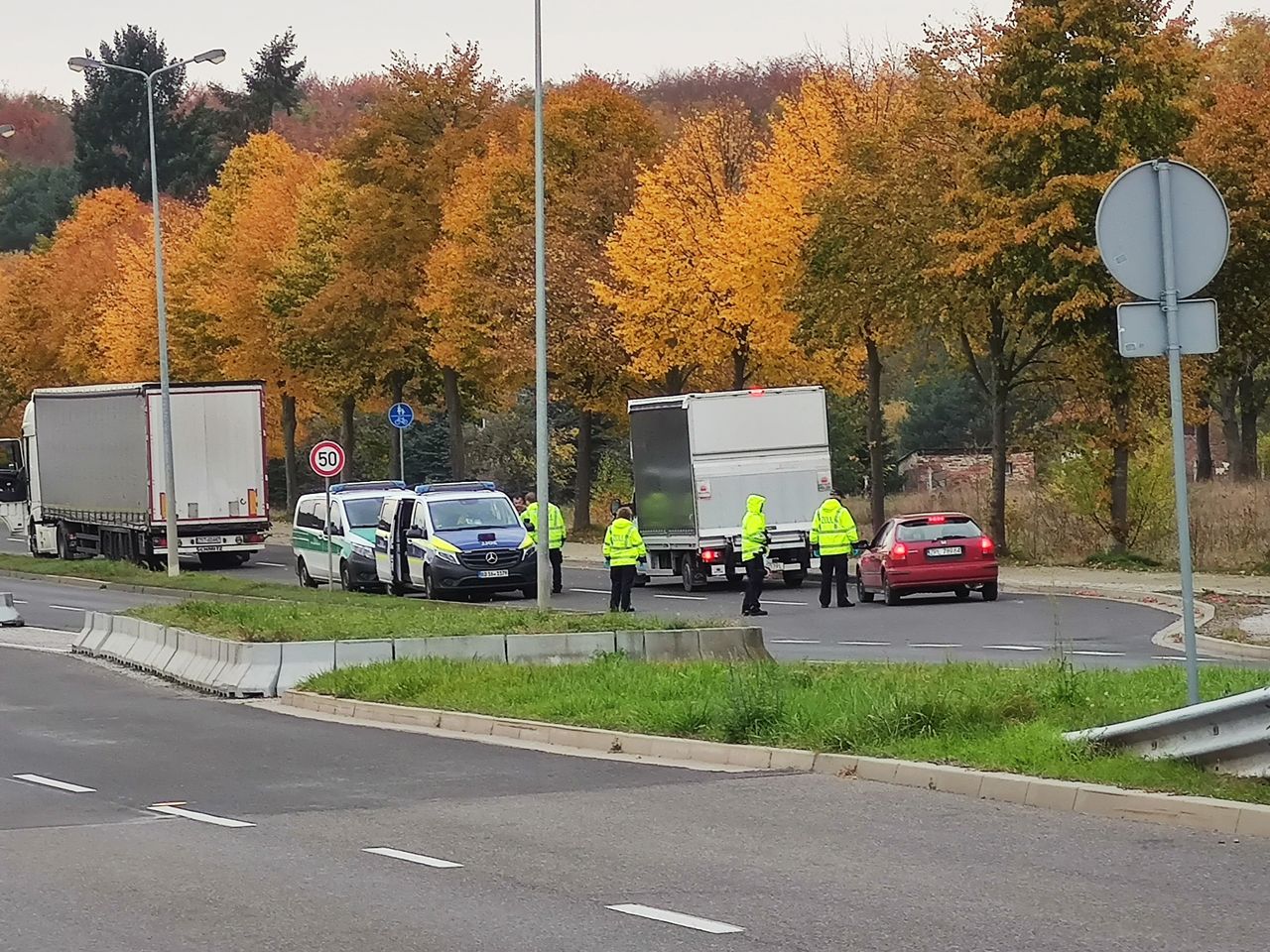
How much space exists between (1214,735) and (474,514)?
26.0m

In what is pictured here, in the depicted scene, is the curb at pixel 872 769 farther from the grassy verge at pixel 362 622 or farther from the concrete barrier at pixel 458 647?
the grassy verge at pixel 362 622

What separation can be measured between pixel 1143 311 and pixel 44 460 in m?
46.3

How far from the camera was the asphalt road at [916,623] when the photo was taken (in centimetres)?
2188

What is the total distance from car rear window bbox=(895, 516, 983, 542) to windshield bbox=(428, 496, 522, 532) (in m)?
7.97

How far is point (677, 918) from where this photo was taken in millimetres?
8086

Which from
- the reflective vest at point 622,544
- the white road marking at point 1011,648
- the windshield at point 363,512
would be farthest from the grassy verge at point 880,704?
the windshield at point 363,512

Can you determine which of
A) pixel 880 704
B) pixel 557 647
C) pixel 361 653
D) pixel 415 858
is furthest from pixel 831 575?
pixel 415 858

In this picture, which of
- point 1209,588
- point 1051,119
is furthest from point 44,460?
point 1209,588

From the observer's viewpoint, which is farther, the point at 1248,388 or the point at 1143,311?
the point at 1248,388

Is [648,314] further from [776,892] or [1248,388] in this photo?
[776,892]

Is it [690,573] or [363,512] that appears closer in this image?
[690,573]

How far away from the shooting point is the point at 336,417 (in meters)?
76.9

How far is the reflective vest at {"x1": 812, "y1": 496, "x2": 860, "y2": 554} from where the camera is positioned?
98.8ft

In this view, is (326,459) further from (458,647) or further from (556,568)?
(458,647)
